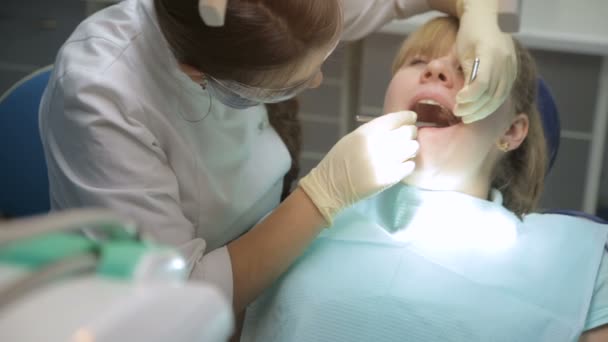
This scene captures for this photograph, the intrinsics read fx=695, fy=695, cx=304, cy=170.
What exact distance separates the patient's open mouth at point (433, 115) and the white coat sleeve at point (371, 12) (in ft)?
0.85

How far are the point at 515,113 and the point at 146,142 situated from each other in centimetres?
85

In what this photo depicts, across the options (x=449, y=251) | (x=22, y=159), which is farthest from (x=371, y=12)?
(x=22, y=159)

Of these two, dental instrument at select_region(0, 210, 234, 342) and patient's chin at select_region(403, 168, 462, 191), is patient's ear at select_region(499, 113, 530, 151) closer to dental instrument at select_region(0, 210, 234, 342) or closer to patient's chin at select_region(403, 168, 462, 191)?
patient's chin at select_region(403, 168, 462, 191)

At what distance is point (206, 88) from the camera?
141 centimetres

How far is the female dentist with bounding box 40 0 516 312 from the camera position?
3.88ft

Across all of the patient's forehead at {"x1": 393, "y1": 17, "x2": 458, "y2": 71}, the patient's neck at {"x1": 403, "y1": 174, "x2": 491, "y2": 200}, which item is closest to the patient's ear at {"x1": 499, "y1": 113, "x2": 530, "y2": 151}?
the patient's neck at {"x1": 403, "y1": 174, "x2": 491, "y2": 200}

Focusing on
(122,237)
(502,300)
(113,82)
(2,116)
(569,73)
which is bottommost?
(569,73)

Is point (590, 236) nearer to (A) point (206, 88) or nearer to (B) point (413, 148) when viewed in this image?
(B) point (413, 148)

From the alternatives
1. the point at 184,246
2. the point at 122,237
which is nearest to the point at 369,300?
the point at 184,246

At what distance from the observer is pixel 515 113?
63.2 inches

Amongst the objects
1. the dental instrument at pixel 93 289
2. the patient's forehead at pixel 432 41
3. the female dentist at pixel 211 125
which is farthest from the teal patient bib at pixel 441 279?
the dental instrument at pixel 93 289

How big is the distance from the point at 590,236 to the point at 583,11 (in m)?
1.50

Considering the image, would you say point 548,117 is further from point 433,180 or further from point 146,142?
point 146,142

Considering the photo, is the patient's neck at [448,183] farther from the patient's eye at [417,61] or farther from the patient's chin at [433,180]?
the patient's eye at [417,61]
